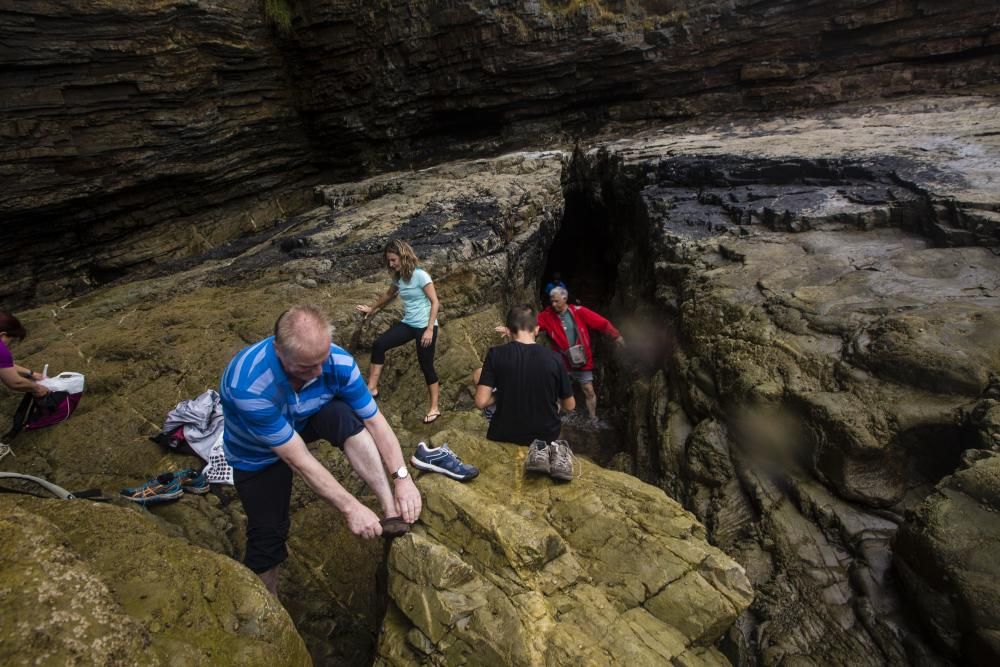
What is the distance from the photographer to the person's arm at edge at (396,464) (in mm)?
2830

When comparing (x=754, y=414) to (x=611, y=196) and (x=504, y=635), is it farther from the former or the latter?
(x=611, y=196)

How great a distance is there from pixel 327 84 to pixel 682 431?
13056mm

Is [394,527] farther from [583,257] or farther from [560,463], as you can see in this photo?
[583,257]

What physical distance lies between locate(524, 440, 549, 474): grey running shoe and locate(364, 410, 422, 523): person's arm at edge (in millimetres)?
759

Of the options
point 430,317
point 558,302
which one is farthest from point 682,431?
point 430,317

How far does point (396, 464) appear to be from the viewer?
2902 mm

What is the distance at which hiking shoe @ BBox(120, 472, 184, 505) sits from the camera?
11.6 feet

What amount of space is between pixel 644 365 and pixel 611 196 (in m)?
4.98

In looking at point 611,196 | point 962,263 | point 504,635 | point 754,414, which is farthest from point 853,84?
point 504,635

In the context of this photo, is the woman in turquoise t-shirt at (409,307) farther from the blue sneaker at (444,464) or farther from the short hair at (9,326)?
the short hair at (9,326)

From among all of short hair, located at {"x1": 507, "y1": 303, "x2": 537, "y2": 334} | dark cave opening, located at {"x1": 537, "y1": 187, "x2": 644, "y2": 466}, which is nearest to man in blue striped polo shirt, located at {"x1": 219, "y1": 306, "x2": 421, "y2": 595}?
short hair, located at {"x1": 507, "y1": 303, "x2": 537, "y2": 334}

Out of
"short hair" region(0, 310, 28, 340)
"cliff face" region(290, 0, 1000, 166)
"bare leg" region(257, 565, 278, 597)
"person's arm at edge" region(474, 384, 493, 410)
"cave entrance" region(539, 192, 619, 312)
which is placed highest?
"cliff face" region(290, 0, 1000, 166)

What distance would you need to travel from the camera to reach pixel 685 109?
41.0ft

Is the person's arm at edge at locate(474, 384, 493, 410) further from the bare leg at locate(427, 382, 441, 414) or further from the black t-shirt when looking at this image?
the bare leg at locate(427, 382, 441, 414)
